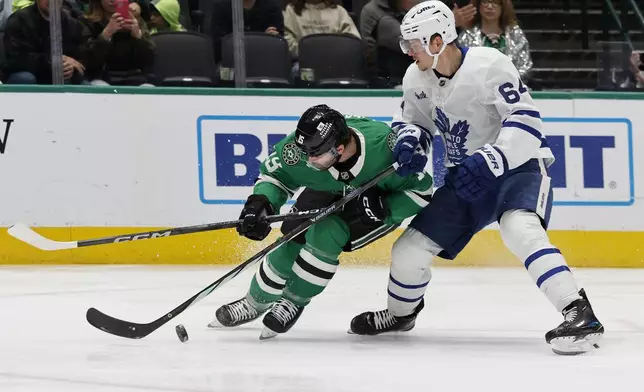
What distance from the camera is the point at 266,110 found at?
596 cm

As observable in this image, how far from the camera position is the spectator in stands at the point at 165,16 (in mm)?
6090

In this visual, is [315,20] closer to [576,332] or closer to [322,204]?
[322,204]

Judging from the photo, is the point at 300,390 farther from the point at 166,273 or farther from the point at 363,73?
the point at 363,73

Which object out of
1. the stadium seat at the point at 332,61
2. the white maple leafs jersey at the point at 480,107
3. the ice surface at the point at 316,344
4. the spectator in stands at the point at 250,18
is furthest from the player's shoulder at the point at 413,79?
the spectator in stands at the point at 250,18

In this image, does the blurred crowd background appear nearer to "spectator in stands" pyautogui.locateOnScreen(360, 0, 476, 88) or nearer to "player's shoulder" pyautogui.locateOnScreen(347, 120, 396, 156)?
"spectator in stands" pyautogui.locateOnScreen(360, 0, 476, 88)

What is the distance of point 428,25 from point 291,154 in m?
0.60

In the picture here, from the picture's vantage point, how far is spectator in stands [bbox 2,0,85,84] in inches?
232

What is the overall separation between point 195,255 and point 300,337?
2189mm

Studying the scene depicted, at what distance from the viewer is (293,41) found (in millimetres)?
6219

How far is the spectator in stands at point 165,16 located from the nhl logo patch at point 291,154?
256 centimetres

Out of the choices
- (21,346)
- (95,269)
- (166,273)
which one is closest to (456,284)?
(166,273)

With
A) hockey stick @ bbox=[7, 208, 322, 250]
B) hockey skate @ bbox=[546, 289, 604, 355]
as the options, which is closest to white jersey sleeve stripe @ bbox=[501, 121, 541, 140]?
hockey skate @ bbox=[546, 289, 604, 355]

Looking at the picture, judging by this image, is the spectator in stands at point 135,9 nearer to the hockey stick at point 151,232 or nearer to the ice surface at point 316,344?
the ice surface at point 316,344

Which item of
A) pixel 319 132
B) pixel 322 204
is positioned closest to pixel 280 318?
pixel 322 204
